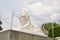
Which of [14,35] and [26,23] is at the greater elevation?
[26,23]

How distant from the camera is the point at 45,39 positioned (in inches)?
407

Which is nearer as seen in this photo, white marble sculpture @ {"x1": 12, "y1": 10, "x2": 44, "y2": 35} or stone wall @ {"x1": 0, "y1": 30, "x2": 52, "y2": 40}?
stone wall @ {"x1": 0, "y1": 30, "x2": 52, "y2": 40}

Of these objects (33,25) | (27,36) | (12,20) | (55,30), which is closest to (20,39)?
(27,36)

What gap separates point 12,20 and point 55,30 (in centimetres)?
409

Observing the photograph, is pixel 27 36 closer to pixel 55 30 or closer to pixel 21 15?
pixel 55 30

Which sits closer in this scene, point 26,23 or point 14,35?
point 14,35

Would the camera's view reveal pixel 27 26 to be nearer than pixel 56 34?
No

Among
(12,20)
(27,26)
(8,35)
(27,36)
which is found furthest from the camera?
(27,26)

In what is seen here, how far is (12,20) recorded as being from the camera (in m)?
10.1

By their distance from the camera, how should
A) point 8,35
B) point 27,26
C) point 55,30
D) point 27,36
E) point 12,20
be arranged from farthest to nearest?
point 27,26, point 55,30, point 12,20, point 27,36, point 8,35

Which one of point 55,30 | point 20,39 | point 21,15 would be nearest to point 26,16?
point 21,15

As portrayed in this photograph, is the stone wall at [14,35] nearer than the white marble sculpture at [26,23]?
Yes

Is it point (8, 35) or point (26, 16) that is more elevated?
point (26, 16)

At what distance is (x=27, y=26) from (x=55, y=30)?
2.55m
